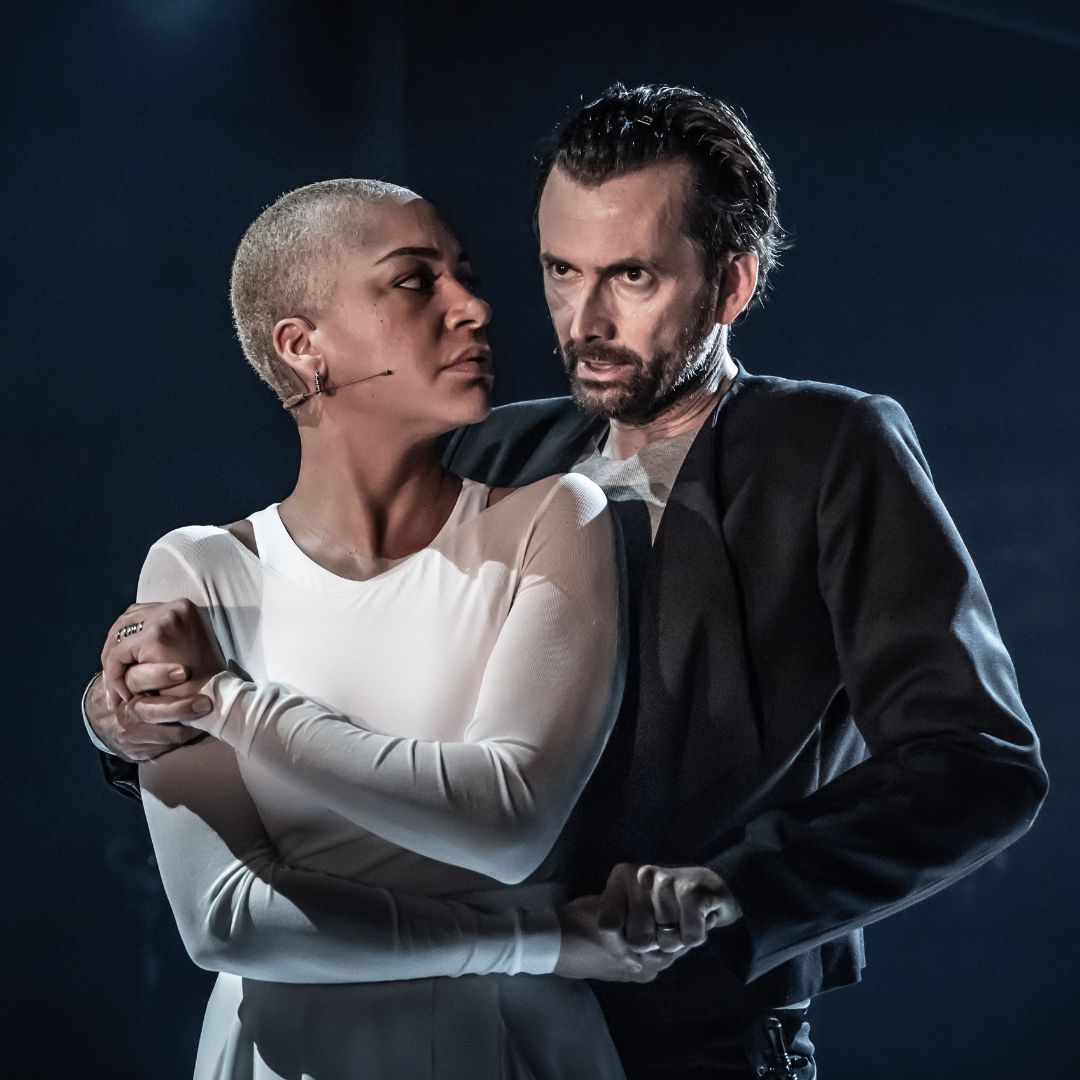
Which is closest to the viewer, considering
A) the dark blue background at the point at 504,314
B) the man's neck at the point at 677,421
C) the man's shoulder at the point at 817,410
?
the man's shoulder at the point at 817,410

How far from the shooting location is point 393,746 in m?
1.47

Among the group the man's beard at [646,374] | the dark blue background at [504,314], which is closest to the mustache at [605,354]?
the man's beard at [646,374]

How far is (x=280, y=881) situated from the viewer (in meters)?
1.50

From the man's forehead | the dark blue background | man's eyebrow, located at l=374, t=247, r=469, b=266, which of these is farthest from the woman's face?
the dark blue background

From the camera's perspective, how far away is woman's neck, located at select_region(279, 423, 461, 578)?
167 cm

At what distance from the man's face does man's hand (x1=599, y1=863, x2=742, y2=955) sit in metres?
0.59

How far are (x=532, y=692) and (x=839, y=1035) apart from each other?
1.91 m

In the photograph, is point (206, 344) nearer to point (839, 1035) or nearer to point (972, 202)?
point (972, 202)

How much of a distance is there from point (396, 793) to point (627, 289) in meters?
0.69

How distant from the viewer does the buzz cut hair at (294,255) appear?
166 centimetres

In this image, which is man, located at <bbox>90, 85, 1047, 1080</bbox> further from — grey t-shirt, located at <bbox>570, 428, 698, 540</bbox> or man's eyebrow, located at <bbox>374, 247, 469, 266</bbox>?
man's eyebrow, located at <bbox>374, 247, 469, 266</bbox>

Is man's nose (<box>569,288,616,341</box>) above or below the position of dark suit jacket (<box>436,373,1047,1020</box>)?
above

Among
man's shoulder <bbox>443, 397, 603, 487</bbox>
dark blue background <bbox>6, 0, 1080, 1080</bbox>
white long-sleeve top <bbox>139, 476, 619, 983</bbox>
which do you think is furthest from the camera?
dark blue background <bbox>6, 0, 1080, 1080</bbox>

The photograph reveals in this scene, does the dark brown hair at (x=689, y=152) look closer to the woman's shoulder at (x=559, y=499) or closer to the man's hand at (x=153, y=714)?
the woman's shoulder at (x=559, y=499)
